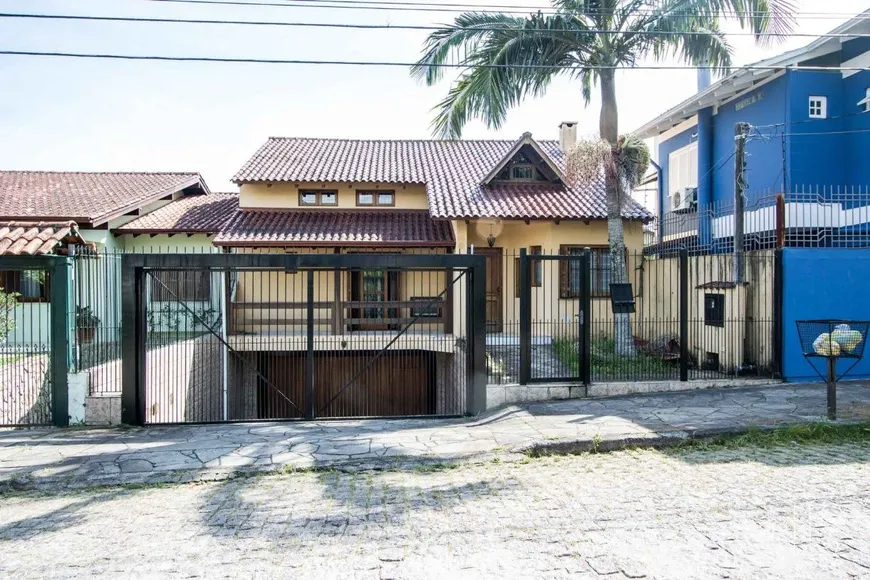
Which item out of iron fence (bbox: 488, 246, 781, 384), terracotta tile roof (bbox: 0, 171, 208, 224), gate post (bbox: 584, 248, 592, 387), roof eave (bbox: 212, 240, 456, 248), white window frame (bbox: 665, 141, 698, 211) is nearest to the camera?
gate post (bbox: 584, 248, 592, 387)

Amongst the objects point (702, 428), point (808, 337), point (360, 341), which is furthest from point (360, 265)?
point (808, 337)

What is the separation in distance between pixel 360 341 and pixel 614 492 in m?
6.94

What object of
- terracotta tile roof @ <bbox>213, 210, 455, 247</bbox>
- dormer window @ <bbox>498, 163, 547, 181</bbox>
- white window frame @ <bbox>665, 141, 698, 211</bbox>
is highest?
white window frame @ <bbox>665, 141, 698, 211</bbox>

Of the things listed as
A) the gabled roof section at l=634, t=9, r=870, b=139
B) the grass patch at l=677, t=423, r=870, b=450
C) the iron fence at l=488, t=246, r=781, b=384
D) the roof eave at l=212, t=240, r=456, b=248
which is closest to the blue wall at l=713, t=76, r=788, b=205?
the gabled roof section at l=634, t=9, r=870, b=139

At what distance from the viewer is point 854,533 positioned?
4.14 meters

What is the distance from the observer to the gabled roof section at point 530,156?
51.8ft

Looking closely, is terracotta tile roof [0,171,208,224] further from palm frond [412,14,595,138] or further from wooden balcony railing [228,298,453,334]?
palm frond [412,14,595,138]

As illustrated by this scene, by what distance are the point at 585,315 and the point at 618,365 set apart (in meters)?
1.56

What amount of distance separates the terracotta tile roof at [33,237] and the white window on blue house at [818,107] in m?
15.1

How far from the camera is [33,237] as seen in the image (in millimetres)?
7668

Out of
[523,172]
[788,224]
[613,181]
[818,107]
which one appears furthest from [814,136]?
[523,172]

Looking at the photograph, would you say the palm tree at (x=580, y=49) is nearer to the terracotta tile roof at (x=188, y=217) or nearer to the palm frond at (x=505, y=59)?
the palm frond at (x=505, y=59)

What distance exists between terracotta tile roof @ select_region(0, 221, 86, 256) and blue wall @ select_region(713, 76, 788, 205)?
520 inches

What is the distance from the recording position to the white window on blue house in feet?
44.6
